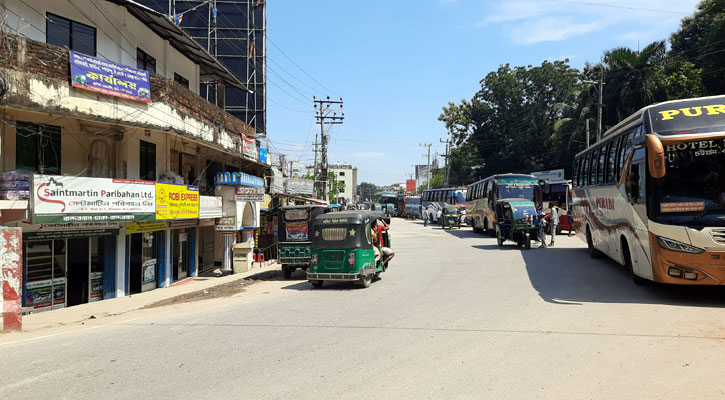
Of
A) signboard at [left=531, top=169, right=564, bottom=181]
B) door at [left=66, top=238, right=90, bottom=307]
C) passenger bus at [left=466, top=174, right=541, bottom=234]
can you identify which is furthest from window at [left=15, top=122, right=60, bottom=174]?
A: signboard at [left=531, top=169, right=564, bottom=181]

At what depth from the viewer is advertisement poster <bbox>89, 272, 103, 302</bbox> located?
15123 millimetres

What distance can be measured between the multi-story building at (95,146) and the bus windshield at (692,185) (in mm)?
13593

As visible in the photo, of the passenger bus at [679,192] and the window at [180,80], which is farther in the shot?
the window at [180,80]

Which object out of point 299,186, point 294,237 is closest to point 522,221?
point 294,237

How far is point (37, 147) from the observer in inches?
527

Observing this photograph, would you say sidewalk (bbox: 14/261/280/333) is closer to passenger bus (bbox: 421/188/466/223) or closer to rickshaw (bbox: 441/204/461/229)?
rickshaw (bbox: 441/204/461/229)

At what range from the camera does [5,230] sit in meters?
9.31

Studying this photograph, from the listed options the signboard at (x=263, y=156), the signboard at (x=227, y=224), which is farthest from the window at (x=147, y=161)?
the signboard at (x=263, y=156)

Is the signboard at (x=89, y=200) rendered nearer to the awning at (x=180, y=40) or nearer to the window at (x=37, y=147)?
the window at (x=37, y=147)

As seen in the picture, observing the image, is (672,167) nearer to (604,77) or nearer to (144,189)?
(144,189)

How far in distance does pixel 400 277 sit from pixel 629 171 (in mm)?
6927

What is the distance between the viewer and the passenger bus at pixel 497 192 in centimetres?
2667

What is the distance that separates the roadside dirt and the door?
2.77m

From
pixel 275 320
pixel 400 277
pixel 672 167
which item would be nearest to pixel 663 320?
pixel 672 167
